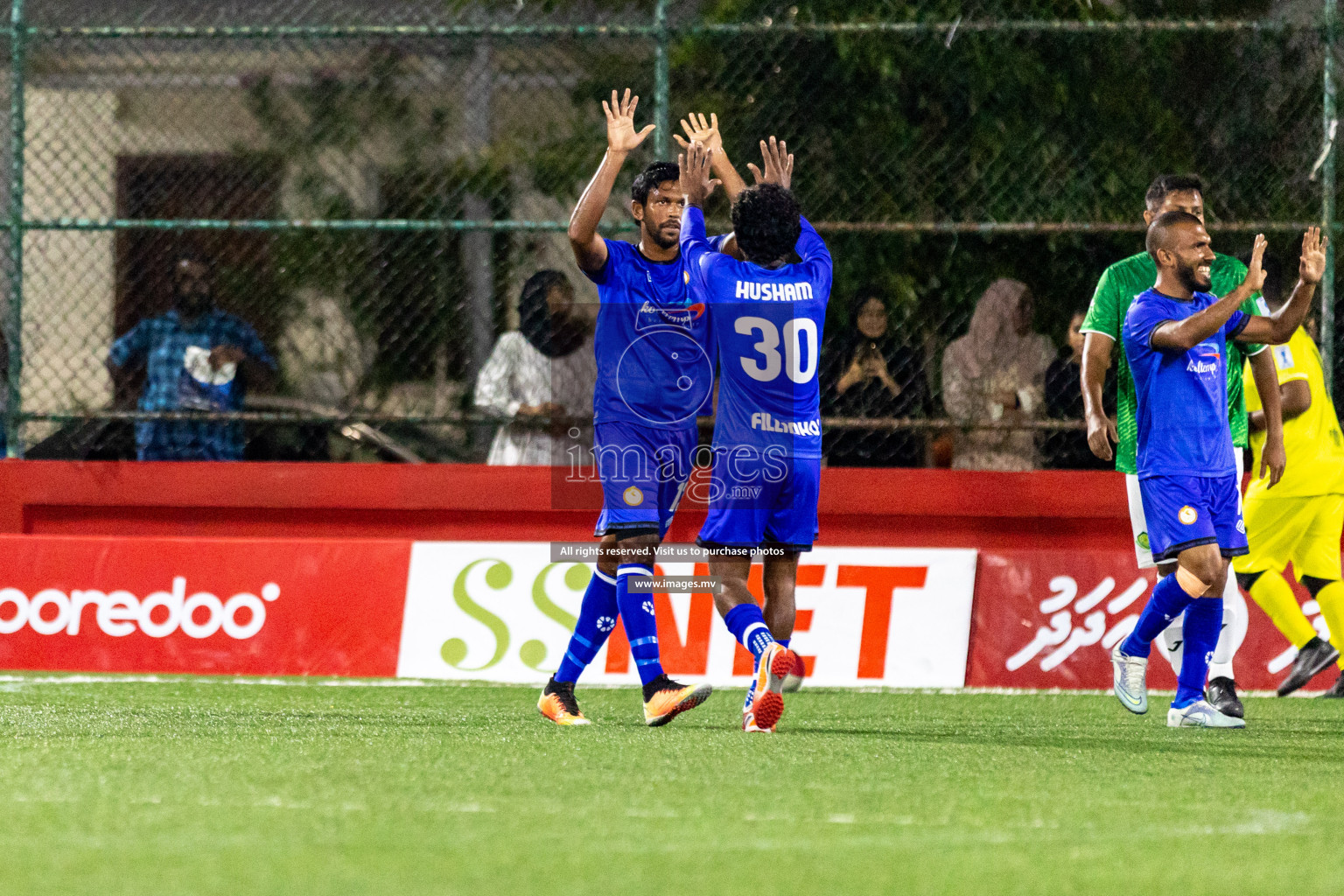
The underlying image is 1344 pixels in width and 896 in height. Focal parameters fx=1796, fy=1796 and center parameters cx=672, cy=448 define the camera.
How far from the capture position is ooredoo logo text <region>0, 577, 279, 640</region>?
9703 millimetres

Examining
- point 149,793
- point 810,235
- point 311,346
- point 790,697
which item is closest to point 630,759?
point 149,793

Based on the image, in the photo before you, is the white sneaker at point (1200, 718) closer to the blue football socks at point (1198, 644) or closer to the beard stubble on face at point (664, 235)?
the blue football socks at point (1198, 644)

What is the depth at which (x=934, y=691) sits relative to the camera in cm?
928

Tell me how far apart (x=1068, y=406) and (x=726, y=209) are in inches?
85.0

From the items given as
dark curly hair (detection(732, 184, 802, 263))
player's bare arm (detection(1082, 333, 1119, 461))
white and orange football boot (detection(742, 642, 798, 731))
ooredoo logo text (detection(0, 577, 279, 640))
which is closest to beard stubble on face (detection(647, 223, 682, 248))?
dark curly hair (detection(732, 184, 802, 263))

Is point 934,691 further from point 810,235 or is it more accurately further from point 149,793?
point 149,793

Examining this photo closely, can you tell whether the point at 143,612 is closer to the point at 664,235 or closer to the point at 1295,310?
the point at 664,235

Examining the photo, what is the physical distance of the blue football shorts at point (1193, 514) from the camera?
23.0 ft

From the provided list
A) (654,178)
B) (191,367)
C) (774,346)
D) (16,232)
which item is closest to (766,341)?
(774,346)

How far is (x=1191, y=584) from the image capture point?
23.1 feet

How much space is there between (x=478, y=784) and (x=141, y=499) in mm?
5708

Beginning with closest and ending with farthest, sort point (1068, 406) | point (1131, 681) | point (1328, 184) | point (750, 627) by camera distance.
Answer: point (750, 627), point (1131, 681), point (1328, 184), point (1068, 406)

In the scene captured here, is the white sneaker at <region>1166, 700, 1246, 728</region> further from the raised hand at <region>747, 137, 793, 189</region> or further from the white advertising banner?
the raised hand at <region>747, 137, 793, 189</region>

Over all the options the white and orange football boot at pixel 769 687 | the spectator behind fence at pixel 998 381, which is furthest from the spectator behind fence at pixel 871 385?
the white and orange football boot at pixel 769 687
